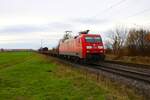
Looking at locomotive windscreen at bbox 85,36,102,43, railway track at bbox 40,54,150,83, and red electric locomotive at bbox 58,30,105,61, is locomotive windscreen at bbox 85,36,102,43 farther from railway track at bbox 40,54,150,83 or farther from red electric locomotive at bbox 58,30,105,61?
railway track at bbox 40,54,150,83

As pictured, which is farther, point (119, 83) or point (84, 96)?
point (119, 83)

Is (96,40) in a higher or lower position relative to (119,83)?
higher

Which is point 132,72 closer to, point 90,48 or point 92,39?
point 90,48

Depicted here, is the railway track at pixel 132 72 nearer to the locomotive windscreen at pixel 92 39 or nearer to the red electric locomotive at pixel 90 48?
the red electric locomotive at pixel 90 48

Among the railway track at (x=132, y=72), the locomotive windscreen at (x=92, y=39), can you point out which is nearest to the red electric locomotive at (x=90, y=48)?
the locomotive windscreen at (x=92, y=39)

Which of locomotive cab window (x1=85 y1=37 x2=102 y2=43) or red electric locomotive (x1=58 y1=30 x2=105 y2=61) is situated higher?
locomotive cab window (x1=85 y1=37 x2=102 y2=43)

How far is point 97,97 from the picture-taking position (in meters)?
11.1

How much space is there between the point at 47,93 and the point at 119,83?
380cm

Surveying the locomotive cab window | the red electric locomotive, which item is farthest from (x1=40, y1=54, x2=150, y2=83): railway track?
the locomotive cab window

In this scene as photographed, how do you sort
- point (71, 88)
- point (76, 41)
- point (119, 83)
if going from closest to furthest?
1. point (71, 88)
2. point (119, 83)
3. point (76, 41)

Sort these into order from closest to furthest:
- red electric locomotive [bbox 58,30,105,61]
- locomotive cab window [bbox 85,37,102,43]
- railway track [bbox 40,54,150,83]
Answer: railway track [bbox 40,54,150,83] → red electric locomotive [bbox 58,30,105,61] → locomotive cab window [bbox 85,37,102,43]

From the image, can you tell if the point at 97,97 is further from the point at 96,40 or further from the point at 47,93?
the point at 96,40

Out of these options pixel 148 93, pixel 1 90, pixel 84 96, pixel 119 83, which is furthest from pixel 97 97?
pixel 1 90

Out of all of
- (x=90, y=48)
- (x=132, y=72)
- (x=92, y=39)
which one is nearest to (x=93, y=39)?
(x=92, y=39)
